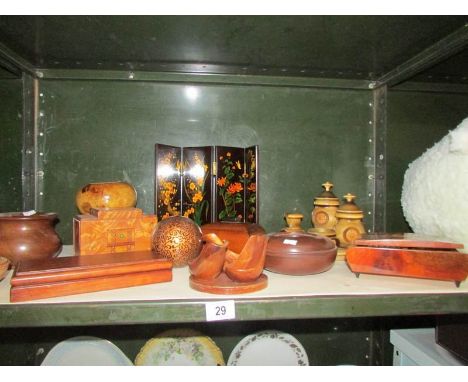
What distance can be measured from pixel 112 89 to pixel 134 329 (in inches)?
29.4

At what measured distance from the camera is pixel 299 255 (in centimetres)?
65

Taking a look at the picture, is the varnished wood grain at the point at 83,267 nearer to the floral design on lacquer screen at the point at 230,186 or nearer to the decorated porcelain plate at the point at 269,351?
the floral design on lacquer screen at the point at 230,186

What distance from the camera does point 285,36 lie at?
0.76 meters

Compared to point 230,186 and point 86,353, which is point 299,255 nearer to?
point 230,186

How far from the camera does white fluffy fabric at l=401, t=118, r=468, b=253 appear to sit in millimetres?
715

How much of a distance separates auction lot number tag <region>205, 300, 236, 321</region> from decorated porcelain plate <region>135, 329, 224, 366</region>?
49cm

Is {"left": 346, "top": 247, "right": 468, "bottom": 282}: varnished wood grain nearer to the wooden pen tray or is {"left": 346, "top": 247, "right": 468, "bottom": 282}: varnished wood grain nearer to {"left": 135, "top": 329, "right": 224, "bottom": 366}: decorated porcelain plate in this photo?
the wooden pen tray

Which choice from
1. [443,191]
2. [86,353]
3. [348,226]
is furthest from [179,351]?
[443,191]

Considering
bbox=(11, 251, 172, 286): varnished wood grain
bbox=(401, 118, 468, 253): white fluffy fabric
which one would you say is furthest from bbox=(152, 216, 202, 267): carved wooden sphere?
bbox=(401, 118, 468, 253): white fluffy fabric

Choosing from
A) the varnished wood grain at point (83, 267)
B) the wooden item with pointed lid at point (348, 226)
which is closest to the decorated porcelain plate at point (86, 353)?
the varnished wood grain at point (83, 267)

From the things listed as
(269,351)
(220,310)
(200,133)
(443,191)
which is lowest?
(269,351)

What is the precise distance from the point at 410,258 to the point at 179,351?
70 centimetres
